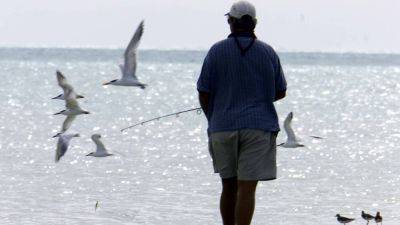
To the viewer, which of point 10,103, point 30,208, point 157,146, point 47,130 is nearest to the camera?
point 30,208

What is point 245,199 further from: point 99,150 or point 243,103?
point 99,150

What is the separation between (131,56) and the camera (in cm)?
1359

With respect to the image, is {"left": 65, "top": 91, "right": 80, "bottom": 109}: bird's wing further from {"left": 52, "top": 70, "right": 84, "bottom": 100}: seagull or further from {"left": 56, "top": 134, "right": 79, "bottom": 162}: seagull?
{"left": 56, "top": 134, "right": 79, "bottom": 162}: seagull

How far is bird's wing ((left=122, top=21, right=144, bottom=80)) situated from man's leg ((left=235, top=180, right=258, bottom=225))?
3.81 metres

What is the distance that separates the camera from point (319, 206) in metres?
19.6

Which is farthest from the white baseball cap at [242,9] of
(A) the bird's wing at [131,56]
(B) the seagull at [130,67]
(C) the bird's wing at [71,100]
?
(C) the bird's wing at [71,100]

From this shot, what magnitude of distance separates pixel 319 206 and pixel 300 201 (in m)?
0.75

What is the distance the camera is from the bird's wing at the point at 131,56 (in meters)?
13.0

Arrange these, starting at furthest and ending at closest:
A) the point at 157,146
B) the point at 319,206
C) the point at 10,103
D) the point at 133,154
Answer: the point at 10,103 < the point at 157,146 < the point at 133,154 < the point at 319,206

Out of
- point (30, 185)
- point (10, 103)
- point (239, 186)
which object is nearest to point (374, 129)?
point (10, 103)

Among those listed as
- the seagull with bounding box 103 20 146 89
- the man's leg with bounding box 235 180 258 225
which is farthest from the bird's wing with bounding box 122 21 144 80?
the man's leg with bounding box 235 180 258 225

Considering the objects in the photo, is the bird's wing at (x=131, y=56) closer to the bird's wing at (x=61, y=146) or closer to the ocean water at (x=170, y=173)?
the bird's wing at (x=61, y=146)

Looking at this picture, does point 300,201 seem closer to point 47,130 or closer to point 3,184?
point 3,184

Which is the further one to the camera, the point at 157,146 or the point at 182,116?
the point at 182,116
